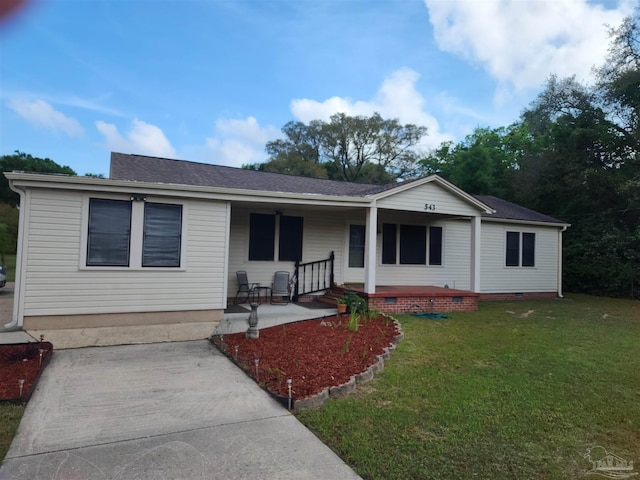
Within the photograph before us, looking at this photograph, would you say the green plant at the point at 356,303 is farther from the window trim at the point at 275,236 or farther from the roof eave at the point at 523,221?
the roof eave at the point at 523,221

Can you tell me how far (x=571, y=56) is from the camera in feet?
58.0

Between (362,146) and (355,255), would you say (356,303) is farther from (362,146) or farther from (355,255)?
(362,146)

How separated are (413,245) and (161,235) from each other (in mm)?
7557

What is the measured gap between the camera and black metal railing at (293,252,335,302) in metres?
10.1

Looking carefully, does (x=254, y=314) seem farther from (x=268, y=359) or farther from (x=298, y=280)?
(x=298, y=280)

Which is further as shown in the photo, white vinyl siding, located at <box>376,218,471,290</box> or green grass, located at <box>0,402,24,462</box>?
white vinyl siding, located at <box>376,218,471,290</box>

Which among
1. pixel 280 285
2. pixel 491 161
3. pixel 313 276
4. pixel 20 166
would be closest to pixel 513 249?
pixel 313 276

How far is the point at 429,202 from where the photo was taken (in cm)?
951

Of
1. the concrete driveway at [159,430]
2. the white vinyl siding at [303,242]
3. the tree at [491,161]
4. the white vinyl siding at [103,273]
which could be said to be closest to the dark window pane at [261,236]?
the white vinyl siding at [303,242]

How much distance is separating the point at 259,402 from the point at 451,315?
6590 millimetres

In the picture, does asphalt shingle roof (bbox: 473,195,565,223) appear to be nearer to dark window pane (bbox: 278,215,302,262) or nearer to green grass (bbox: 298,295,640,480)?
dark window pane (bbox: 278,215,302,262)

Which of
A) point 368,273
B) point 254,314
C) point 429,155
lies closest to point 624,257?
point 368,273

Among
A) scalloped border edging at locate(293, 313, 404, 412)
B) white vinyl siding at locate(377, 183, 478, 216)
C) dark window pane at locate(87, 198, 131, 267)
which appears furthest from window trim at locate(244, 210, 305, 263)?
scalloped border edging at locate(293, 313, 404, 412)

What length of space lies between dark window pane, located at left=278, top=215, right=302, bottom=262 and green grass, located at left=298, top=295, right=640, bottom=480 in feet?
13.1
